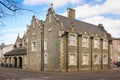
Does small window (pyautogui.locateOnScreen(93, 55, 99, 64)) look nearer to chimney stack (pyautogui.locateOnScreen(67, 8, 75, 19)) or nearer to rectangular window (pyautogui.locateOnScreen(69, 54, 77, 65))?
rectangular window (pyautogui.locateOnScreen(69, 54, 77, 65))

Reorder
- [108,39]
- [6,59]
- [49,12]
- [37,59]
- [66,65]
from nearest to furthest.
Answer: [66,65]
[49,12]
[37,59]
[108,39]
[6,59]

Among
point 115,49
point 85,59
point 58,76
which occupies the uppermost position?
point 115,49

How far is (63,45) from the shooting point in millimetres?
40812

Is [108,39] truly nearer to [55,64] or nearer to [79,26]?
[79,26]

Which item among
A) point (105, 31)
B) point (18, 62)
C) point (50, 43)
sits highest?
point (105, 31)

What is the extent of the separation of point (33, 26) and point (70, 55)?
11.5 m

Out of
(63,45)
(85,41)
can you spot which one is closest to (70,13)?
(85,41)

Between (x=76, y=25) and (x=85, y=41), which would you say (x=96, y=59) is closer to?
(x=85, y=41)

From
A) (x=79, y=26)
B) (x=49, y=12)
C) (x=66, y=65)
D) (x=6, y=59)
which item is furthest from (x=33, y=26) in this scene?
(x=6, y=59)

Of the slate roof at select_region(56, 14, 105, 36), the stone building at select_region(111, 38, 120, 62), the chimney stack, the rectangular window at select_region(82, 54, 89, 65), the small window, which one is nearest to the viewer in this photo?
the slate roof at select_region(56, 14, 105, 36)

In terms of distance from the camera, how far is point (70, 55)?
4216 centimetres

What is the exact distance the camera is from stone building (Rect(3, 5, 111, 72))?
41281mm

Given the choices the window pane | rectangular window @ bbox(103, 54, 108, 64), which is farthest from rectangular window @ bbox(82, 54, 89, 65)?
rectangular window @ bbox(103, 54, 108, 64)

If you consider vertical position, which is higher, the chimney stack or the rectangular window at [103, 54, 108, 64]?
the chimney stack
